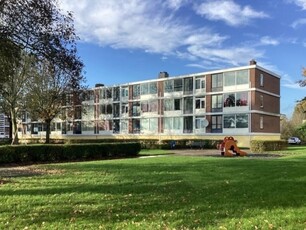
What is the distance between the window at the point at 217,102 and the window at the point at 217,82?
0.96 m

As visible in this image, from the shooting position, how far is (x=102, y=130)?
229 ft

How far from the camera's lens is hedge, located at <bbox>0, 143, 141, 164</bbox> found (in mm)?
21969

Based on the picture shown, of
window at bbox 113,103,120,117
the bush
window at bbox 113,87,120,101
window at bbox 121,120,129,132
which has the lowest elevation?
the bush

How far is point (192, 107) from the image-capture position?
55781 millimetres

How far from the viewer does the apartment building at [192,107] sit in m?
49.0

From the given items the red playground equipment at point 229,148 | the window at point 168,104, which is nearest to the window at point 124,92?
the window at point 168,104

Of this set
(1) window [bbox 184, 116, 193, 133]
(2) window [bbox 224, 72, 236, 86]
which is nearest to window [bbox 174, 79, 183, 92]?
(1) window [bbox 184, 116, 193, 133]

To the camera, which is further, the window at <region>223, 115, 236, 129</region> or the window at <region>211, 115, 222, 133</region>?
the window at <region>211, 115, 222, 133</region>

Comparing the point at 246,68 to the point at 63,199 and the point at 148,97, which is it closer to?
the point at 148,97

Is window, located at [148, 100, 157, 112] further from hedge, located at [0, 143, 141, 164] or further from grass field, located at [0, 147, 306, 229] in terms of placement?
grass field, located at [0, 147, 306, 229]

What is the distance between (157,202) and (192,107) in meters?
47.7

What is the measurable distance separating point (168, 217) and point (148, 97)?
55.0 meters

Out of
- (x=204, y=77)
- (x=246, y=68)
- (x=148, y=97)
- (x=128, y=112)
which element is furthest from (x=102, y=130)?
(x=246, y=68)

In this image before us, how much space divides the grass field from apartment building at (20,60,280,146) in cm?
2915
